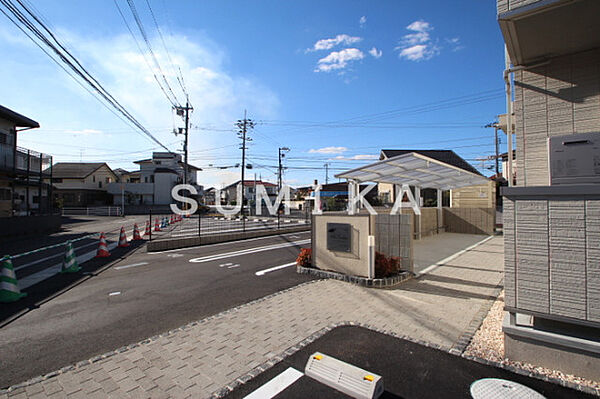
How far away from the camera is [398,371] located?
115 inches

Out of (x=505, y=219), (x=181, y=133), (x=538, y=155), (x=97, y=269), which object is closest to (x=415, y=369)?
(x=505, y=219)

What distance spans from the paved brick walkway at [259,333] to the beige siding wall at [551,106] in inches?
89.1

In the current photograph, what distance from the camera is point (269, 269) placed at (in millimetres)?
7758

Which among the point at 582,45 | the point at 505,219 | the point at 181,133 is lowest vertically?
the point at 505,219

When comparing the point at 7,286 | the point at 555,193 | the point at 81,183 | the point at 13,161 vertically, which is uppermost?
the point at 81,183

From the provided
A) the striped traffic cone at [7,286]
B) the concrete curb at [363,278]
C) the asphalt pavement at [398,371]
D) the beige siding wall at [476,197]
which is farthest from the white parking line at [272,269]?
the beige siding wall at [476,197]

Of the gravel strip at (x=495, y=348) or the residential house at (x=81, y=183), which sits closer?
the gravel strip at (x=495, y=348)

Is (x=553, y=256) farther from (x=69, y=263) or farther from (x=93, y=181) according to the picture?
(x=93, y=181)

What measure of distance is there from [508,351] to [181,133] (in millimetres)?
25384

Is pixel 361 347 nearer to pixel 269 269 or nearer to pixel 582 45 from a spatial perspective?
pixel 582 45

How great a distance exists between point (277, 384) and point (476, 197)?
1626 cm

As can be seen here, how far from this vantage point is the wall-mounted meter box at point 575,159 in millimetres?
2680

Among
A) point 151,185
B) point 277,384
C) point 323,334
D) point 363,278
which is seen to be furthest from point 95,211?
point 277,384

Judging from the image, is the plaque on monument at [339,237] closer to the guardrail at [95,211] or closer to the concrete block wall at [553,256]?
the concrete block wall at [553,256]
